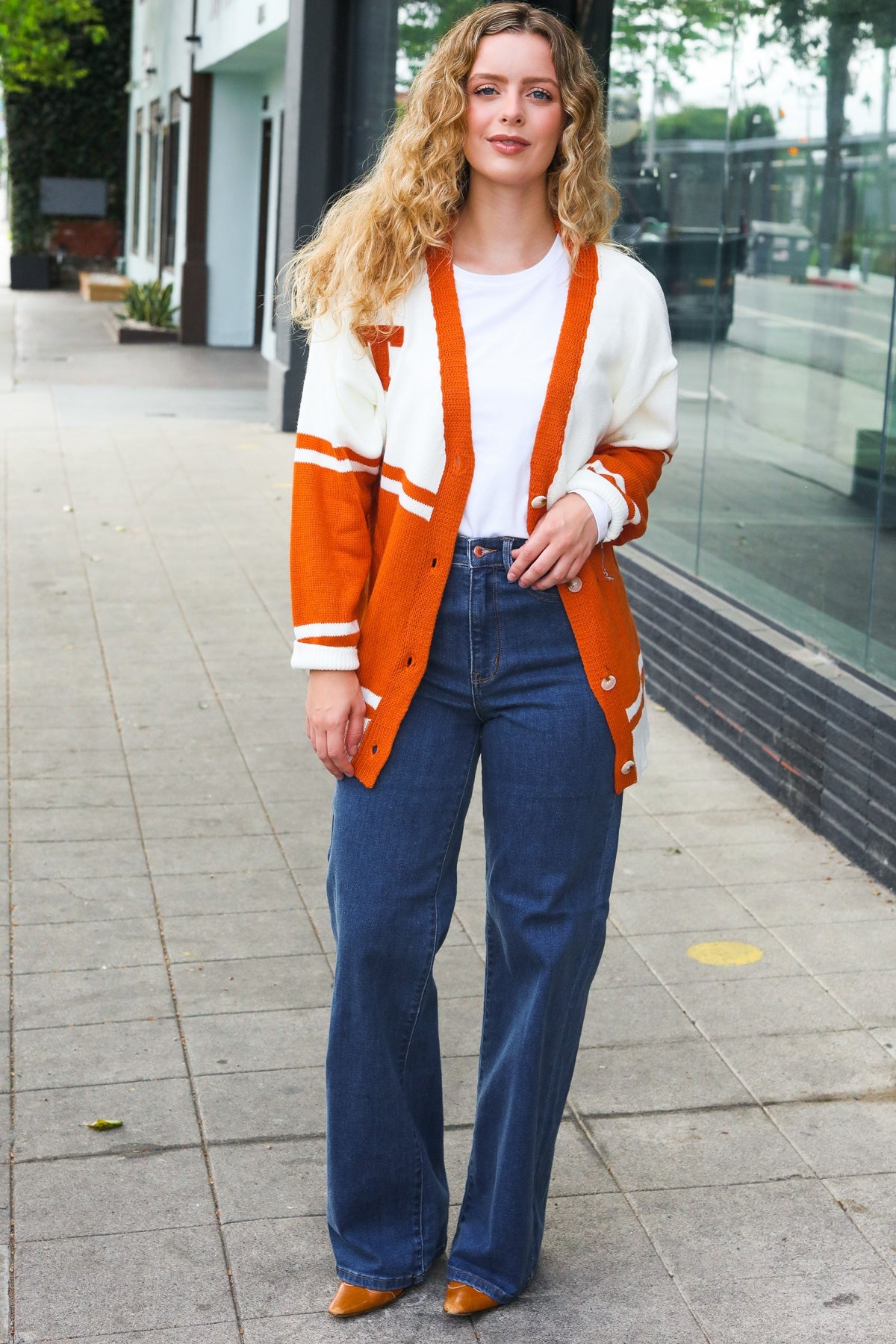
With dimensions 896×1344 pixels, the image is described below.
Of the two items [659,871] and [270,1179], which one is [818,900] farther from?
[270,1179]

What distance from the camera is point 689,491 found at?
6.90 metres

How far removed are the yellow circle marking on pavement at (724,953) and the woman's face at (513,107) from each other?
240cm

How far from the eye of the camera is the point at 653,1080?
12.1ft

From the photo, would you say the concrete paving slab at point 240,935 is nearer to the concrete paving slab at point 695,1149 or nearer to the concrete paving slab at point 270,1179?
the concrete paving slab at point 270,1179

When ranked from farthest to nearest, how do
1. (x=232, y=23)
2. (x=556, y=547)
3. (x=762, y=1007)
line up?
(x=232, y=23) < (x=762, y=1007) < (x=556, y=547)

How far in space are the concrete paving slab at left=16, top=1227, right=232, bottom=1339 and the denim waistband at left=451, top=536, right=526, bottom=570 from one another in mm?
1358

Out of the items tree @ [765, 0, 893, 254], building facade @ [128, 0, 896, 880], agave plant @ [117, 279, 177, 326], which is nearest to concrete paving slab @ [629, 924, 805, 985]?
building facade @ [128, 0, 896, 880]

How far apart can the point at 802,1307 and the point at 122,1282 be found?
119 centimetres

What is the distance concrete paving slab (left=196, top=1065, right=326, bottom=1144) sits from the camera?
134 inches

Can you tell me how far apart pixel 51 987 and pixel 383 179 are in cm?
230

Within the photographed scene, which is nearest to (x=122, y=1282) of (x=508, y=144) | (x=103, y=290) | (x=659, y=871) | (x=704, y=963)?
(x=704, y=963)

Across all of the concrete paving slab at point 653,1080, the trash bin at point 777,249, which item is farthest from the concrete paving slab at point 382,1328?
the trash bin at point 777,249

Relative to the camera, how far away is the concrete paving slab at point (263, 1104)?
3416mm

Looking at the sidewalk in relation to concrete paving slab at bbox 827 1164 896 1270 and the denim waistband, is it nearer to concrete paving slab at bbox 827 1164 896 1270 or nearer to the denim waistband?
concrete paving slab at bbox 827 1164 896 1270
